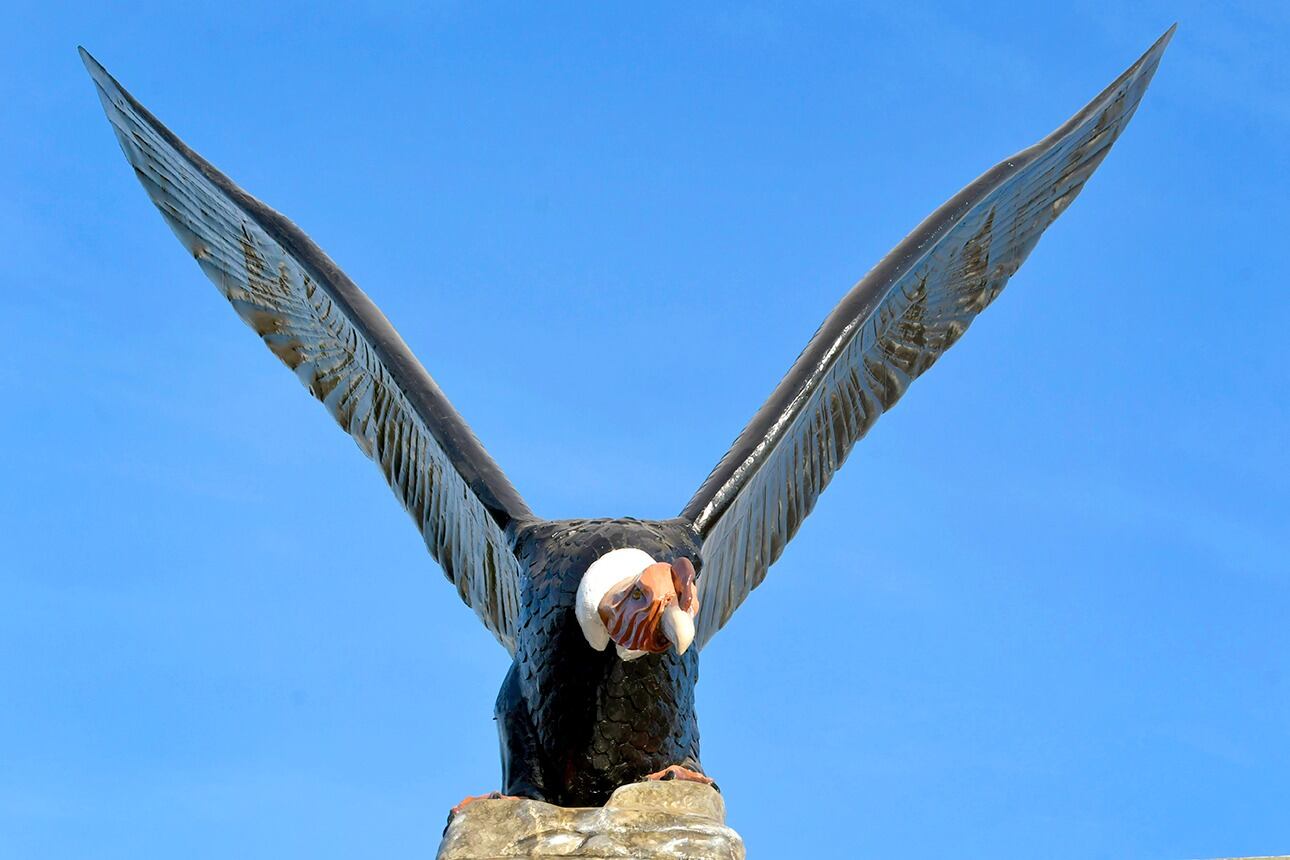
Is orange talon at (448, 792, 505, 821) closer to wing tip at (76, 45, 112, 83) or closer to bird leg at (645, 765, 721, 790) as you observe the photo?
bird leg at (645, 765, 721, 790)

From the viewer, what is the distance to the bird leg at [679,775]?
17.1ft

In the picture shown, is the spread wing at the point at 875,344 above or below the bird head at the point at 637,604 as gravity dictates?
above

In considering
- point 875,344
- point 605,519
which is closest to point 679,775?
point 605,519

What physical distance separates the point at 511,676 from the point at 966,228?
2.76 metres

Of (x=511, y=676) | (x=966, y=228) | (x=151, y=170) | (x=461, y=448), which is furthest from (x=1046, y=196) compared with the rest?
(x=151, y=170)

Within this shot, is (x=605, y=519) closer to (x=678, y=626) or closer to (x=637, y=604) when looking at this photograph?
(x=637, y=604)

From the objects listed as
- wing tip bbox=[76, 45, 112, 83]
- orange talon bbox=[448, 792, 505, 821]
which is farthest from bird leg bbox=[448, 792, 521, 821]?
wing tip bbox=[76, 45, 112, 83]

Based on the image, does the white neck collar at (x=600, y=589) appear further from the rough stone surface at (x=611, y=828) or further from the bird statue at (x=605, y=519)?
the rough stone surface at (x=611, y=828)

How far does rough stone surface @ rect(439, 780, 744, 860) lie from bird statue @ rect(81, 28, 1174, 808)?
0.41 m

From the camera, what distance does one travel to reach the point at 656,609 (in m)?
5.14

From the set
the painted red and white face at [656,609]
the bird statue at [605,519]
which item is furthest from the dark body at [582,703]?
the painted red and white face at [656,609]

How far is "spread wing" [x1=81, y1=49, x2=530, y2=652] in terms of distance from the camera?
6.66m

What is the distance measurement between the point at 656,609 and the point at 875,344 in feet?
7.92

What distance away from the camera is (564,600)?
18.1 ft
